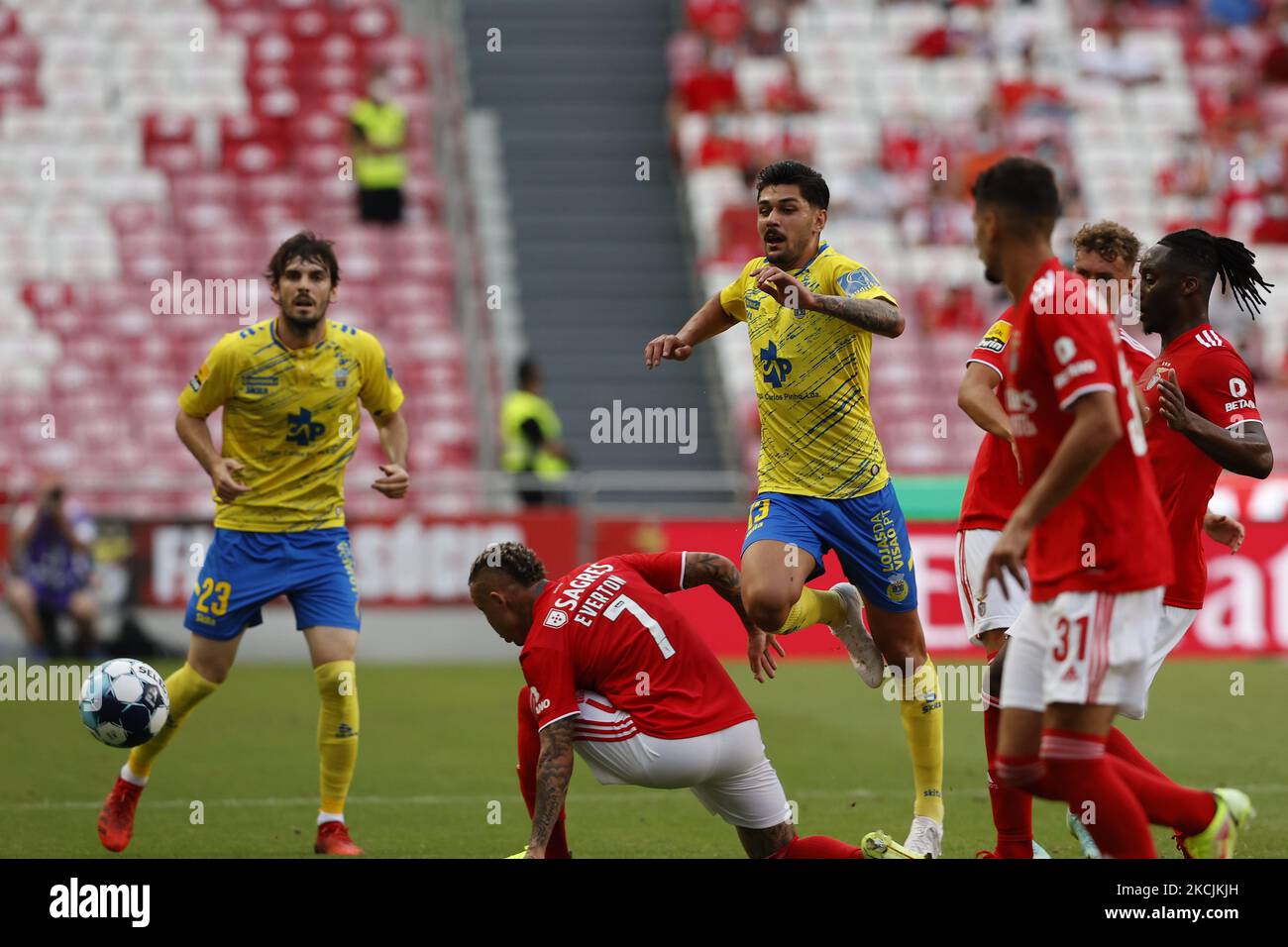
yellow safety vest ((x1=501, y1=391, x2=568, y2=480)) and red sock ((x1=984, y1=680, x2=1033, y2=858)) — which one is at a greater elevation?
yellow safety vest ((x1=501, y1=391, x2=568, y2=480))

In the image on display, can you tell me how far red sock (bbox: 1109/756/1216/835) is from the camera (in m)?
5.95

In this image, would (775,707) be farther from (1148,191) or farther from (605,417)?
(1148,191)

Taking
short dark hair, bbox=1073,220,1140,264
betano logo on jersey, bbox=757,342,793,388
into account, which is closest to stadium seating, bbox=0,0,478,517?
betano logo on jersey, bbox=757,342,793,388

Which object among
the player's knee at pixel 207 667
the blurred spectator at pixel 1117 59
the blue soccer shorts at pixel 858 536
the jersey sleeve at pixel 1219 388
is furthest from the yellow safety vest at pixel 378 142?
the jersey sleeve at pixel 1219 388

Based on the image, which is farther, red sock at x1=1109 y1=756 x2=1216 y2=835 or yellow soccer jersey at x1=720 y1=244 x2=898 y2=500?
yellow soccer jersey at x1=720 y1=244 x2=898 y2=500

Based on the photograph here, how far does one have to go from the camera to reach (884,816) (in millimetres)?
8789

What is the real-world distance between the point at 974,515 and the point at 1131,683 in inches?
75.4

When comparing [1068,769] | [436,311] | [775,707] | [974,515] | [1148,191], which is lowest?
[775,707]

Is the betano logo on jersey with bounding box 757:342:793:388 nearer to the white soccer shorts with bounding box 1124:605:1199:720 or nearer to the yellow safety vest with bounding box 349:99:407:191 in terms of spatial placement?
the white soccer shorts with bounding box 1124:605:1199:720

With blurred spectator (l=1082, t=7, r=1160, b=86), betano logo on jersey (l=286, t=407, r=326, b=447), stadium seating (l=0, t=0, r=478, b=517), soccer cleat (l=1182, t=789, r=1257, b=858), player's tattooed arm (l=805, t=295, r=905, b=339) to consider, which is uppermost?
blurred spectator (l=1082, t=7, r=1160, b=86)

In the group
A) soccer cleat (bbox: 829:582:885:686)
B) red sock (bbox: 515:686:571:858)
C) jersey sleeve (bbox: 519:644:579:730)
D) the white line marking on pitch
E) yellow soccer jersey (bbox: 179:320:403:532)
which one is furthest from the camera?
the white line marking on pitch

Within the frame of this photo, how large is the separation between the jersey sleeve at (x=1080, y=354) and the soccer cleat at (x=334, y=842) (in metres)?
3.98

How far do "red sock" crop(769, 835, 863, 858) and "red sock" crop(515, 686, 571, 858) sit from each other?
0.83m
